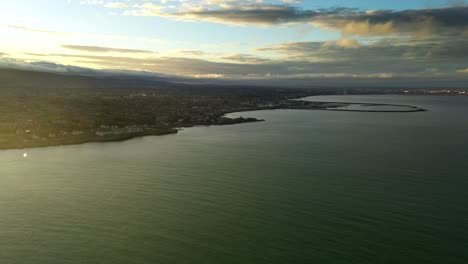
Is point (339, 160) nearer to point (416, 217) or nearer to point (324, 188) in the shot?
point (324, 188)

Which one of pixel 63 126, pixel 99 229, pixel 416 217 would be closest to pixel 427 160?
pixel 416 217

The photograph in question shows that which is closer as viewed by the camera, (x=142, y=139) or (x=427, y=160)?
(x=427, y=160)

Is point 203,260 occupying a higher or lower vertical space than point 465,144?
lower

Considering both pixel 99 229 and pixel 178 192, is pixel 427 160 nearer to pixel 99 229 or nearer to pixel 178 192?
pixel 178 192

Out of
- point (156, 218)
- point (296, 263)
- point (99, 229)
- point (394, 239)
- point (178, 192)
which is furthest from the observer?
point (178, 192)

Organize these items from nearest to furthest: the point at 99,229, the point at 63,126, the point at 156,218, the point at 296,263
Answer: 1. the point at 296,263
2. the point at 99,229
3. the point at 156,218
4. the point at 63,126

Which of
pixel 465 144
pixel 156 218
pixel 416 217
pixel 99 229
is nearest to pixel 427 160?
pixel 465 144
